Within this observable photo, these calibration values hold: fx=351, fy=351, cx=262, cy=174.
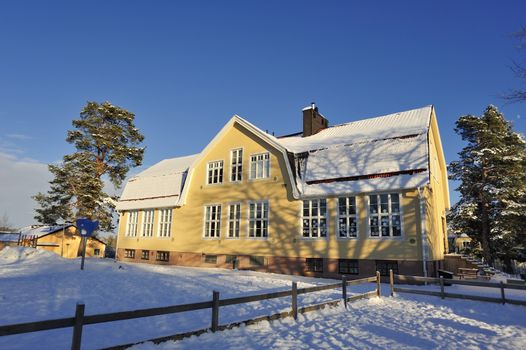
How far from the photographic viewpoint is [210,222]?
24.4m

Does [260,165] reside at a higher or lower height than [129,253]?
higher

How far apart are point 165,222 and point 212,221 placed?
4.89 meters

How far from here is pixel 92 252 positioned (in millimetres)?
35406

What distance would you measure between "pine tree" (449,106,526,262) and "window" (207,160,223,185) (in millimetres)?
18356

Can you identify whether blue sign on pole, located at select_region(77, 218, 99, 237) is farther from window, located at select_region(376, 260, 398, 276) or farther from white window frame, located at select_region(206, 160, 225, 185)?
window, located at select_region(376, 260, 398, 276)

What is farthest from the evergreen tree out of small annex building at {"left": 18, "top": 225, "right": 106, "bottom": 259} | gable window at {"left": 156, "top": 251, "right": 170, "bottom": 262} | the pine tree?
the pine tree

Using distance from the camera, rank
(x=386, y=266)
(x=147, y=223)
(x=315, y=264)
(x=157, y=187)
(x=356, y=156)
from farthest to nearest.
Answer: (x=157, y=187), (x=147, y=223), (x=315, y=264), (x=356, y=156), (x=386, y=266)

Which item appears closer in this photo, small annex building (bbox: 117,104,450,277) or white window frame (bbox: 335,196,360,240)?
small annex building (bbox: 117,104,450,277)

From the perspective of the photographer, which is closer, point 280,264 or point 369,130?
point 280,264

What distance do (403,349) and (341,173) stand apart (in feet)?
42.7

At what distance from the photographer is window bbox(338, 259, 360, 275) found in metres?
18.4

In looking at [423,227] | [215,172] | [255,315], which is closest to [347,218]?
[423,227]

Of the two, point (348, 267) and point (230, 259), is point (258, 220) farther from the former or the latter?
point (348, 267)

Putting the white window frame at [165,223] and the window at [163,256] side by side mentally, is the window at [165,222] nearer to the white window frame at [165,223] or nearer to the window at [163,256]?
the white window frame at [165,223]
